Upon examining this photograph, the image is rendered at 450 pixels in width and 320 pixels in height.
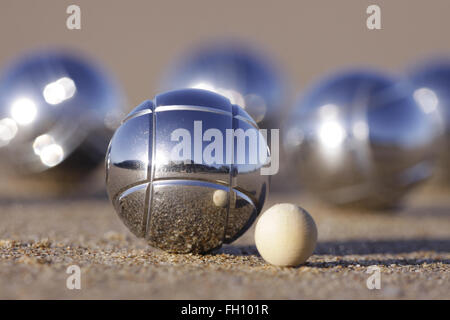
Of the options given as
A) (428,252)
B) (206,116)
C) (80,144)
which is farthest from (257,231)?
(80,144)

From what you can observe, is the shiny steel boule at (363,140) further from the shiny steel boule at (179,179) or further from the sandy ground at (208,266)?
the shiny steel boule at (179,179)

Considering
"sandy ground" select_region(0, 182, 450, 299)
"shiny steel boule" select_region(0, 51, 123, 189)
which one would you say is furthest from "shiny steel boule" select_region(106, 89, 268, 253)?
"shiny steel boule" select_region(0, 51, 123, 189)

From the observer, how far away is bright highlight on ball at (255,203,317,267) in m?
5.48

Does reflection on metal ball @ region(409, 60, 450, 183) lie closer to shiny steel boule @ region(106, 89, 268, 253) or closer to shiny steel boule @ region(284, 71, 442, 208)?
shiny steel boule @ region(284, 71, 442, 208)

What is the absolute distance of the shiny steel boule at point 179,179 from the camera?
554 cm

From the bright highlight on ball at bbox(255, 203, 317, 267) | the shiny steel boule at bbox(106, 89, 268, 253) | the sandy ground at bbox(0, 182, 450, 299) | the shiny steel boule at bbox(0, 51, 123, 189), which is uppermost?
the shiny steel boule at bbox(0, 51, 123, 189)

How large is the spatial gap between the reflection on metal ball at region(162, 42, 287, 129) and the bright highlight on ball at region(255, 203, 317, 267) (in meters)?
7.08

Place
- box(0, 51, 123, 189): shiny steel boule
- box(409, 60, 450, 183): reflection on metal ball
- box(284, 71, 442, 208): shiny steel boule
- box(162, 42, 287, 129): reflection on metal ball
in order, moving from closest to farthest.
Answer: box(284, 71, 442, 208): shiny steel boule, box(0, 51, 123, 189): shiny steel boule, box(162, 42, 287, 129): reflection on metal ball, box(409, 60, 450, 183): reflection on metal ball

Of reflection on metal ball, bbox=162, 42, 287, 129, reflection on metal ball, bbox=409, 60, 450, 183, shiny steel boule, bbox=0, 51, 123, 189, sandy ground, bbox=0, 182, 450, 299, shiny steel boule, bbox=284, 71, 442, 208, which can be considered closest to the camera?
sandy ground, bbox=0, 182, 450, 299

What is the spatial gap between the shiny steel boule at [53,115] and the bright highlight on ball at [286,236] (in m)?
6.88

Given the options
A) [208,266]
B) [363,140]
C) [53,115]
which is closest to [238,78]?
[363,140]

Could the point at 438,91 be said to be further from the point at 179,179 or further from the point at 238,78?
the point at 179,179

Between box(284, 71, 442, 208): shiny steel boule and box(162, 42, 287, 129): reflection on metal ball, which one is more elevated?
box(162, 42, 287, 129): reflection on metal ball
